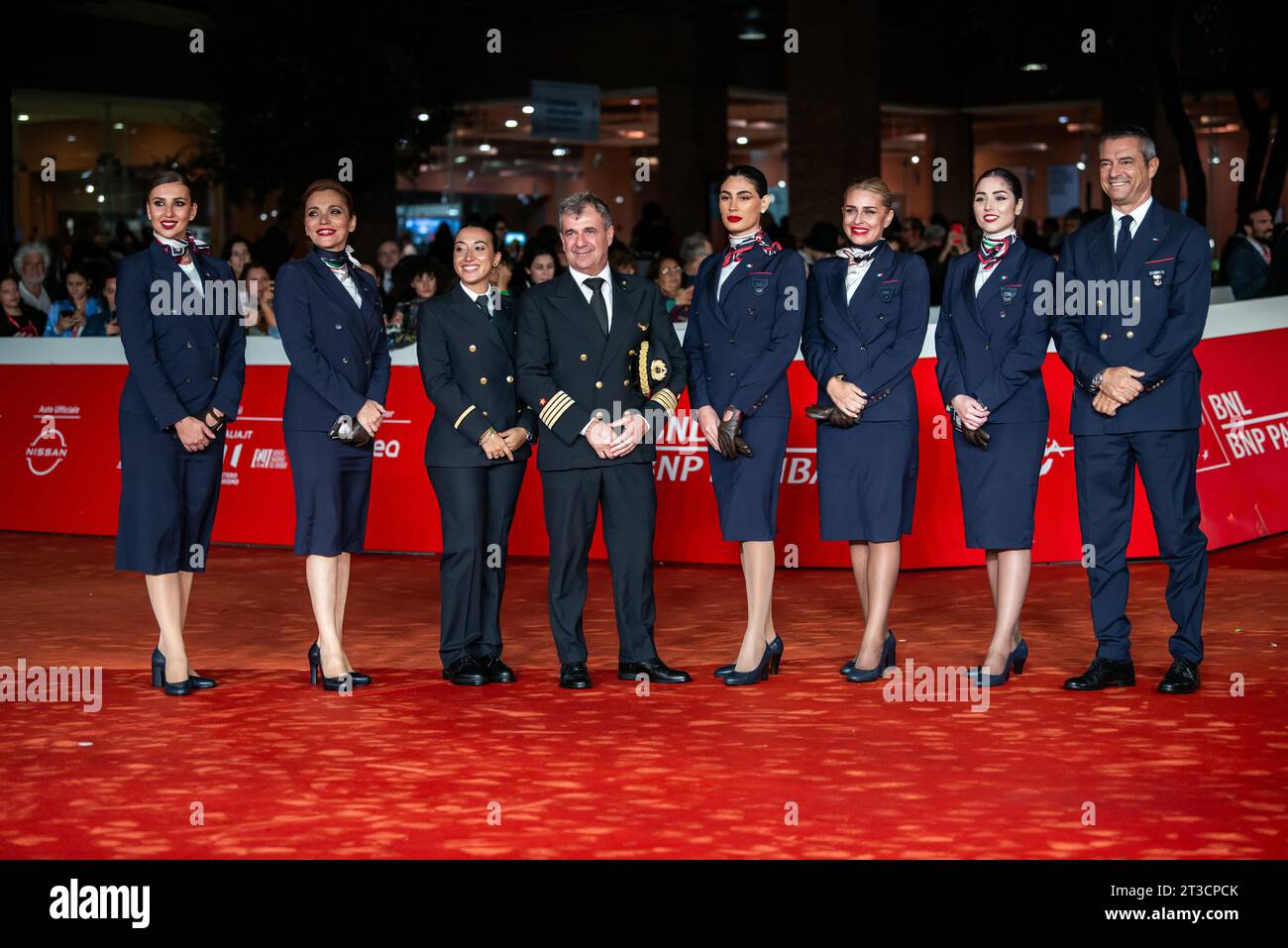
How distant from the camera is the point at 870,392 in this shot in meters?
6.65

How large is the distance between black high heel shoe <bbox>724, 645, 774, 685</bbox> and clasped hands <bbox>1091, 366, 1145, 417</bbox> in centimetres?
164

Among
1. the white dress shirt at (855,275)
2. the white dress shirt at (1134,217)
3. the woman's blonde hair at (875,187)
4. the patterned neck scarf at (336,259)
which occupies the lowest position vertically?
the white dress shirt at (855,275)

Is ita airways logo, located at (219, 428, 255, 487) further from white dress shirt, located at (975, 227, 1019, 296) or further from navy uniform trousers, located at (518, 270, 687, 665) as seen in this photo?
white dress shirt, located at (975, 227, 1019, 296)

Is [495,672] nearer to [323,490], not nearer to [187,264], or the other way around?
[323,490]

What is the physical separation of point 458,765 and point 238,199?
47.5 feet

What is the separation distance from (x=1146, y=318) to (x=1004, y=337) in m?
0.54

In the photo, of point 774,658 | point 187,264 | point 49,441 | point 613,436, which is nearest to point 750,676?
point 774,658

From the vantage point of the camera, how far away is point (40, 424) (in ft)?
38.6

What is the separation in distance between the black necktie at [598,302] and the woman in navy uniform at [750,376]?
0.39 m

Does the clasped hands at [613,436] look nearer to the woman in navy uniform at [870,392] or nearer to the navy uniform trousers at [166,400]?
the woman in navy uniform at [870,392]

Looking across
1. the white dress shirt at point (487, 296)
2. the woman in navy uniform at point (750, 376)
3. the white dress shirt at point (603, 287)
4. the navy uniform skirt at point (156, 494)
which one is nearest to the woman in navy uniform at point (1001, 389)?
the woman in navy uniform at point (750, 376)

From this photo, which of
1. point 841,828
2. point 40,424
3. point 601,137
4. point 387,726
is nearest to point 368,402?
point 387,726

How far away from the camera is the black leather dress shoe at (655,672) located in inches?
268
